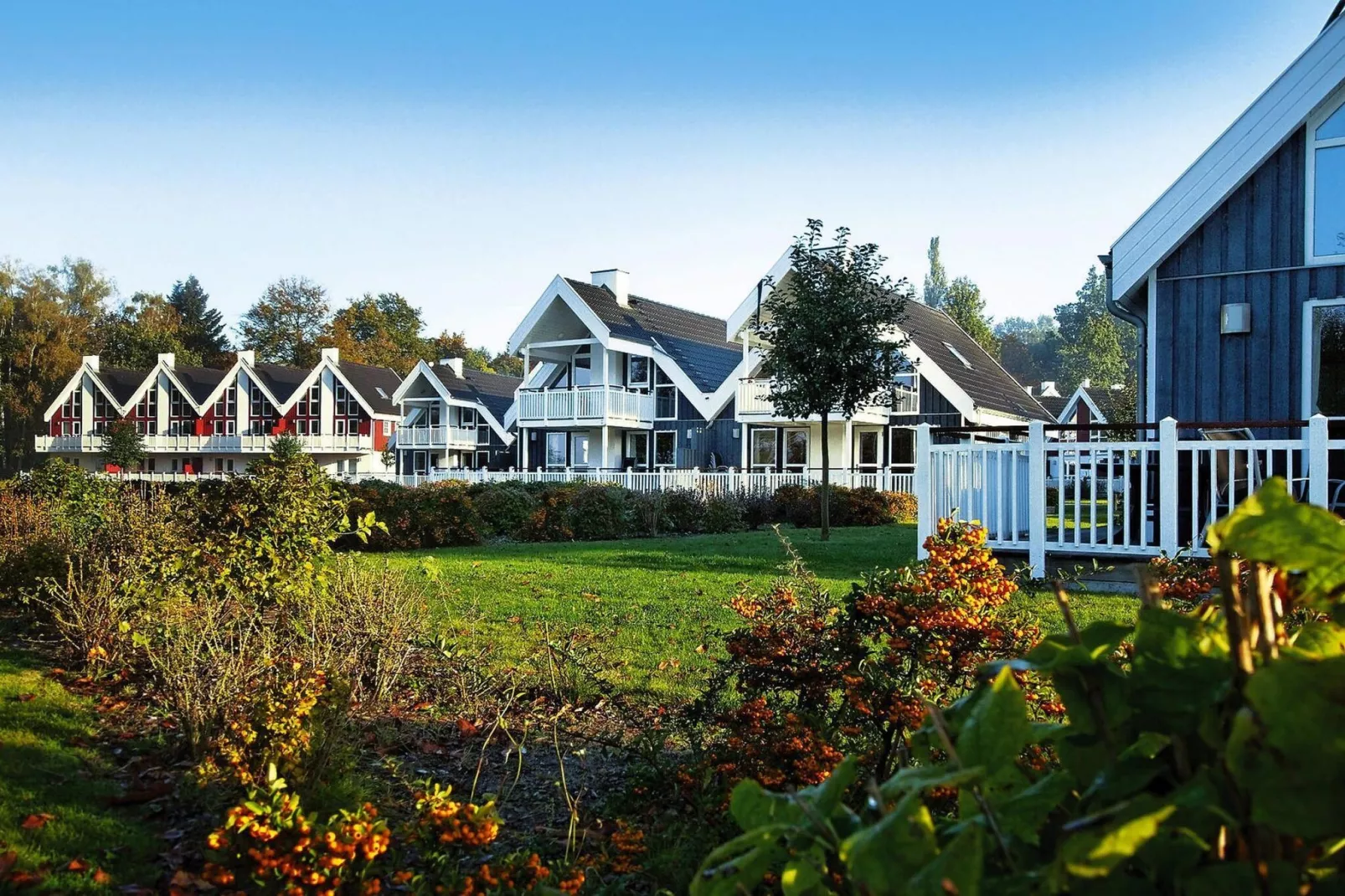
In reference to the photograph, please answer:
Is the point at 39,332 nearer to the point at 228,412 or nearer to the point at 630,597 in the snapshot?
the point at 228,412

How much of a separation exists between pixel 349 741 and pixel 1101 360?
3246 inches

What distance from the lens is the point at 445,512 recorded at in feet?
53.5

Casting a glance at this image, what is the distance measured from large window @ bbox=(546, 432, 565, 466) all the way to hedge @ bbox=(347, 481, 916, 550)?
1584cm

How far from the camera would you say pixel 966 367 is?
1206 inches

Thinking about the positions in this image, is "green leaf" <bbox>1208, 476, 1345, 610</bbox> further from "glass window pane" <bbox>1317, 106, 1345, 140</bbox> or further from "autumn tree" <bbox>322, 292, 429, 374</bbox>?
"autumn tree" <bbox>322, 292, 429, 374</bbox>

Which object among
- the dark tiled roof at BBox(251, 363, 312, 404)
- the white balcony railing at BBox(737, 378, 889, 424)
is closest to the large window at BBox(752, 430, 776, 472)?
the white balcony railing at BBox(737, 378, 889, 424)

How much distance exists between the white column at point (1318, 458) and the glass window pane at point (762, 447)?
2407 cm

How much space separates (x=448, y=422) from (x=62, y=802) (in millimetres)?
45517

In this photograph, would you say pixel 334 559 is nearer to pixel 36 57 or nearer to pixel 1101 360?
pixel 36 57

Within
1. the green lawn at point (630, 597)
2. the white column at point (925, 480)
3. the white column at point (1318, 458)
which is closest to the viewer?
the green lawn at point (630, 597)

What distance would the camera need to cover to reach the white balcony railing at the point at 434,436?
1879 inches

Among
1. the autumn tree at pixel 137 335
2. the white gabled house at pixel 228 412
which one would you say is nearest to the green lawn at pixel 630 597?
the white gabled house at pixel 228 412

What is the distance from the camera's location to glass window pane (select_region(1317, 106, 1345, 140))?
1036cm

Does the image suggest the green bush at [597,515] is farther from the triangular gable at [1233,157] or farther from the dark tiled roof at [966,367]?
the dark tiled roof at [966,367]
